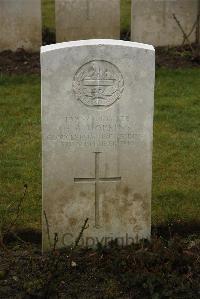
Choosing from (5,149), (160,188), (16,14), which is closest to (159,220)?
(160,188)

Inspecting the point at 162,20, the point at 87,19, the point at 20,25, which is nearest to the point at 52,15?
the point at 87,19

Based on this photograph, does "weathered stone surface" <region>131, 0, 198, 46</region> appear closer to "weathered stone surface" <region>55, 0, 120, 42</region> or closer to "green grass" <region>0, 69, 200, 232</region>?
"weathered stone surface" <region>55, 0, 120, 42</region>

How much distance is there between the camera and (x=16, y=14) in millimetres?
10703

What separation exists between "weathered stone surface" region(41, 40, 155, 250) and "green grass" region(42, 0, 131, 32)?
281 inches

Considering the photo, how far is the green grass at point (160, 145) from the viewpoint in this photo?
586 cm

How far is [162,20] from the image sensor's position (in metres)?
11.0

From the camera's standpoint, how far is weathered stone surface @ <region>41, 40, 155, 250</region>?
4703 millimetres

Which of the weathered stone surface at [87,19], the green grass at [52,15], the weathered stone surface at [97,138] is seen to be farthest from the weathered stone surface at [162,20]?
the weathered stone surface at [97,138]

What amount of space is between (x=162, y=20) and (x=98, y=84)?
6455 millimetres

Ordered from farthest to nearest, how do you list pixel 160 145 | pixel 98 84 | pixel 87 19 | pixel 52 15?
pixel 52 15 → pixel 87 19 → pixel 160 145 → pixel 98 84

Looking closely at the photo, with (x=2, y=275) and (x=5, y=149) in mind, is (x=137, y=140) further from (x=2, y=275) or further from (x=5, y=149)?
(x=5, y=149)

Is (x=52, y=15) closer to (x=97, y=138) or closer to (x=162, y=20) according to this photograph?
(x=162, y=20)

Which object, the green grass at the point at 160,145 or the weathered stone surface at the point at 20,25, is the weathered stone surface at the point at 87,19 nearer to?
the weathered stone surface at the point at 20,25

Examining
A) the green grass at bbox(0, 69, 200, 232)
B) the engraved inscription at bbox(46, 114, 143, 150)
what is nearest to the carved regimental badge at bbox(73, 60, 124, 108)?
the engraved inscription at bbox(46, 114, 143, 150)
